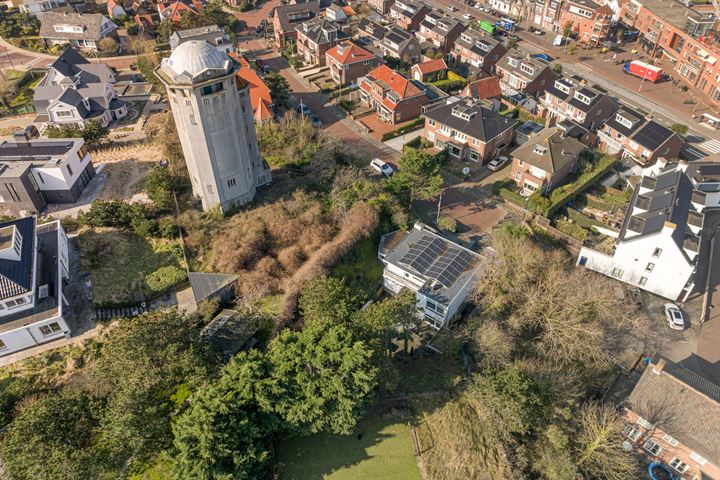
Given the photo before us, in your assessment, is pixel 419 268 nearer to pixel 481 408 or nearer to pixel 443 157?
pixel 481 408

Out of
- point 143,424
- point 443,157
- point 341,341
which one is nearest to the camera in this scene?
point 143,424

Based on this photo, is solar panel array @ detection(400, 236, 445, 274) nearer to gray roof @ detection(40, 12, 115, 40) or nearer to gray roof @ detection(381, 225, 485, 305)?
gray roof @ detection(381, 225, 485, 305)

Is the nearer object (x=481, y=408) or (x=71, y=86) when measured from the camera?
(x=481, y=408)

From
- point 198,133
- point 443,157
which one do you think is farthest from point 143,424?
point 443,157

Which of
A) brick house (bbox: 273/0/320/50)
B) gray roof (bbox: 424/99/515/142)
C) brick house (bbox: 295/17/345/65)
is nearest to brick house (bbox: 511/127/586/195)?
gray roof (bbox: 424/99/515/142)

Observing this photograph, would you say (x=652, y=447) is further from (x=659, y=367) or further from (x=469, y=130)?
(x=469, y=130)

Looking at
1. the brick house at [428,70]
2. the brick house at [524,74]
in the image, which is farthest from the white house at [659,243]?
the brick house at [428,70]
